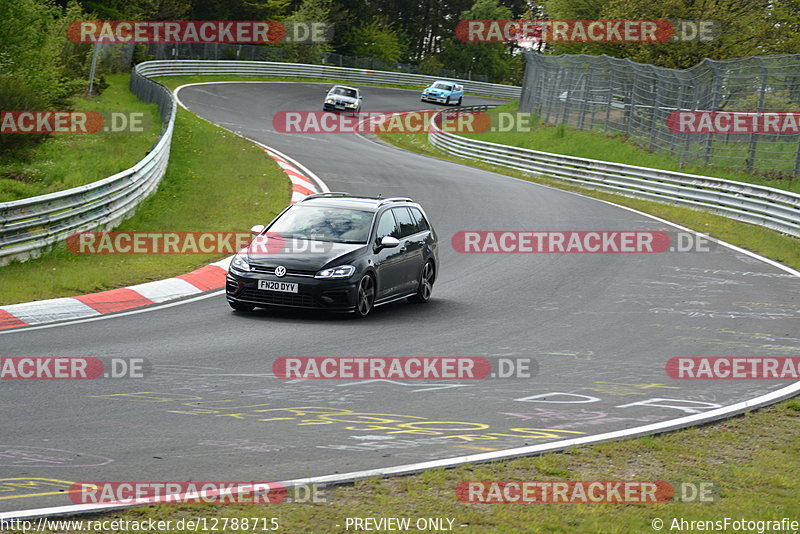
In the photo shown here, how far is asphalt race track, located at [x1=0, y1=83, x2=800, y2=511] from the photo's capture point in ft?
23.7

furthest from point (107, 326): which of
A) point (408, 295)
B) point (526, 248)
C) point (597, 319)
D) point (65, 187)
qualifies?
point (526, 248)

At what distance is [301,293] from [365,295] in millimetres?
886

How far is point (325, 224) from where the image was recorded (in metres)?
14.2

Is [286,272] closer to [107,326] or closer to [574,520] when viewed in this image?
[107,326]

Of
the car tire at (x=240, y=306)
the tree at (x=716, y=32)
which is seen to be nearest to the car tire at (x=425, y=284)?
the car tire at (x=240, y=306)

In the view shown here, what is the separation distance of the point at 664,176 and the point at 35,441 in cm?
2408

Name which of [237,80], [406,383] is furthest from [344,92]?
[406,383]

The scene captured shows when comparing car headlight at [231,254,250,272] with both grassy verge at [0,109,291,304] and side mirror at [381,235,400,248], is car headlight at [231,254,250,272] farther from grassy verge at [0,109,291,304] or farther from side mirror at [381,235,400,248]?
grassy verge at [0,109,291,304]

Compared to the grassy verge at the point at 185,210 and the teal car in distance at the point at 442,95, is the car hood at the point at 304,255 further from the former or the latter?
the teal car in distance at the point at 442,95

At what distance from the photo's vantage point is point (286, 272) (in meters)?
13.1

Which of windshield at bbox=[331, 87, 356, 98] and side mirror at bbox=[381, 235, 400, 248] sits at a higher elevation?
windshield at bbox=[331, 87, 356, 98]

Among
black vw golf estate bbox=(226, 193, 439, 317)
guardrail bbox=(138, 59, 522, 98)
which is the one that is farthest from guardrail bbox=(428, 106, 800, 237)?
guardrail bbox=(138, 59, 522, 98)

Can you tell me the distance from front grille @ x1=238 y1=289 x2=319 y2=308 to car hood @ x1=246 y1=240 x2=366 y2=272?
33 cm

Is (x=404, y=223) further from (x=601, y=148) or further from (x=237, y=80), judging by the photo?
(x=237, y=80)
